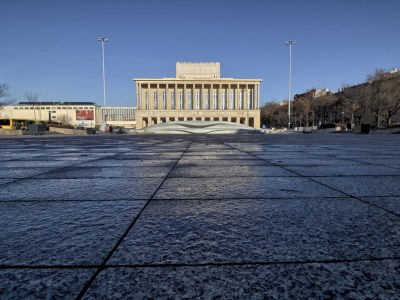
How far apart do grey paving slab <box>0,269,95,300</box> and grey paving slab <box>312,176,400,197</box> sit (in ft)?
8.07

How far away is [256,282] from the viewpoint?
1126 mm

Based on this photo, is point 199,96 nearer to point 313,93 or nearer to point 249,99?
point 249,99

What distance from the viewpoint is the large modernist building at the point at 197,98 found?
9206 centimetres

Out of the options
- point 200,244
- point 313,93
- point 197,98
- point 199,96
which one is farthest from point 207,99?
point 200,244

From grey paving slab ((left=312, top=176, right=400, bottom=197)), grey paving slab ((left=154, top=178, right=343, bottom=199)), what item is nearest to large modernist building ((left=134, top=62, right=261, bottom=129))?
grey paving slab ((left=312, top=176, right=400, bottom=197))

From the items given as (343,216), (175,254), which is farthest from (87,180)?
(343,216)

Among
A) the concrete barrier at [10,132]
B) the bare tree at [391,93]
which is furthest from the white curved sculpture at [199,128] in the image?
the concrete barrier at [10,132]

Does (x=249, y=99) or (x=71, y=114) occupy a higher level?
(x=249, y=99)

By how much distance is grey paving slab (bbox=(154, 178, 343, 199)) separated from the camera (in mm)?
2641

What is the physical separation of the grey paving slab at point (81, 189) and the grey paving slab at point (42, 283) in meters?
1.35

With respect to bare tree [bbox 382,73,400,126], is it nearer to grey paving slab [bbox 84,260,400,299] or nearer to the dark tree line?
the dark tree line

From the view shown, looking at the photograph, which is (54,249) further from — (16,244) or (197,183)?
(197,183)

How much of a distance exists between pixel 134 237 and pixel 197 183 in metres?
1.79

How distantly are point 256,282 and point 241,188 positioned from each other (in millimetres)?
1874
